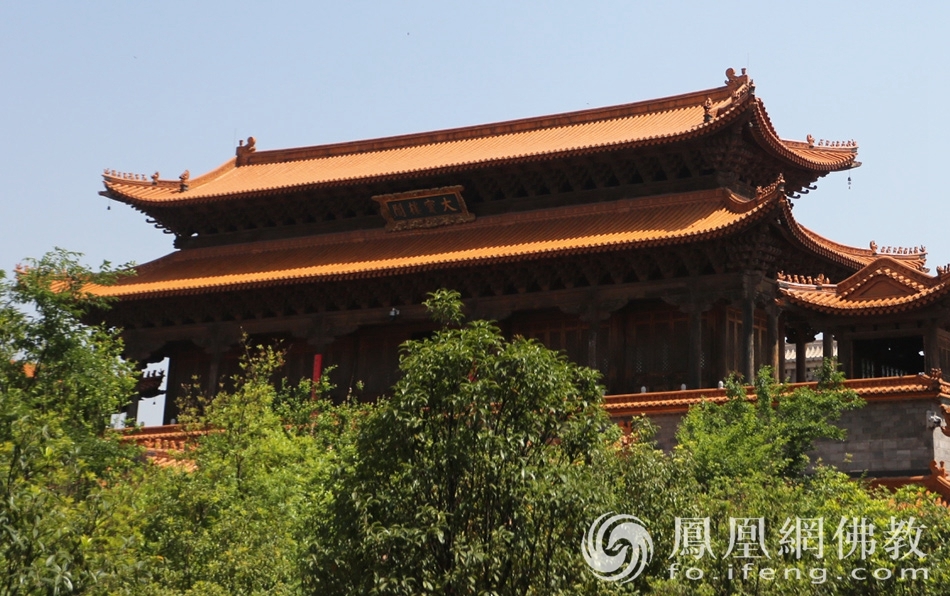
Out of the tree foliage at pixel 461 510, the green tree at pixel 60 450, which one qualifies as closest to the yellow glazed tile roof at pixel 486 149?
the green tree at pixel 60 450

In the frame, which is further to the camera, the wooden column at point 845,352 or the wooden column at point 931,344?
the wooden column at point 845,352

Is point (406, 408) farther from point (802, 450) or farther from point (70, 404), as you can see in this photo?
point (802, 450)

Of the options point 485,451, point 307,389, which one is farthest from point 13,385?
point 485,451

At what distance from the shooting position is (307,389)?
95.4 ft

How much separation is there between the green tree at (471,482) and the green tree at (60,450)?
2.21 meters

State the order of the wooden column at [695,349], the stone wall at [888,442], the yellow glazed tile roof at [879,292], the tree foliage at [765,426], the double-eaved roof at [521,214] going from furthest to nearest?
the wooden column at [695,349] → the double-eaved roof at [521,214] → the yellow glazed tile roof at [879,292] → the stone wall at [888,442] → the tree foliage at [765,426]

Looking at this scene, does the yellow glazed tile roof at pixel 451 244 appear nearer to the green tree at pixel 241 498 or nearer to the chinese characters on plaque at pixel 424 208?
the chinese characters on plaque at pixel 424 208

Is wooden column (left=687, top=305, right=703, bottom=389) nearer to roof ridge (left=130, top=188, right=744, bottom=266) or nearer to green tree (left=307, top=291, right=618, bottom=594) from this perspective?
roof ridge (left=130, top=188, right=744, bottom=266)

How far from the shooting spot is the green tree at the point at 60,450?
14039 mm

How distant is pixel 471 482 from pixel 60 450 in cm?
457

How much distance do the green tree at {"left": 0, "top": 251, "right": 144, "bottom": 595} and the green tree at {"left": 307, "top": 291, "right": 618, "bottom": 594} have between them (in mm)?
2213

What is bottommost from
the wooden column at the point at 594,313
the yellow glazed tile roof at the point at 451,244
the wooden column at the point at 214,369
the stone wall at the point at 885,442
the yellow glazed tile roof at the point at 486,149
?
the stone wall at the point at 885,442

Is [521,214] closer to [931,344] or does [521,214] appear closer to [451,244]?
[451,244]

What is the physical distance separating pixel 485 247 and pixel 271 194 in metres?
6.50
